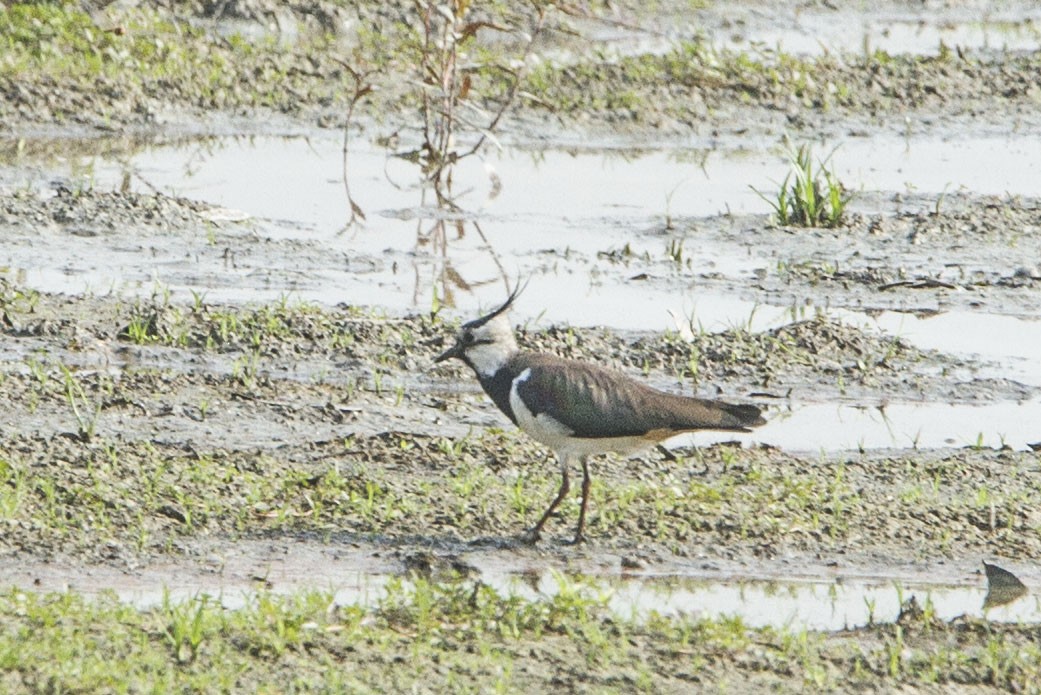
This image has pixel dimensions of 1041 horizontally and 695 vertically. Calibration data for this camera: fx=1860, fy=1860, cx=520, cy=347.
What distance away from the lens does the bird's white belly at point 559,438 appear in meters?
6.28

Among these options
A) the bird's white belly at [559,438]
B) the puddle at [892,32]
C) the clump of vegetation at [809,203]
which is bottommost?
the bird's white belly at [559,438]

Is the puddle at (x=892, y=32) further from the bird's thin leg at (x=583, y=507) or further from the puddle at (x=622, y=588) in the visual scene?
the puddle at (x=622, y=588)

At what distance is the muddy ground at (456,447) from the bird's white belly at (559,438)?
24cm

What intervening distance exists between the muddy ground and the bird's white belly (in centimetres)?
24

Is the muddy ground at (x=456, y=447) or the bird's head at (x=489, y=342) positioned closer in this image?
the muddy ground at (x=456, y=447)

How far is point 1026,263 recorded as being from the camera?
10281 millimetres

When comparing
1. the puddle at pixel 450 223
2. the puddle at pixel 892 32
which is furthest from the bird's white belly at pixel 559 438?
the puddle at pixel 892 32

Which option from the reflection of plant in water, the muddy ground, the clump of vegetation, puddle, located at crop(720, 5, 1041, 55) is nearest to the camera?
the muddy ground

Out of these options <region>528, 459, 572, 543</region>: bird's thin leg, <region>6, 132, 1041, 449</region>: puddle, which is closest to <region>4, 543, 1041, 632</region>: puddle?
<region>528, 459, 572, 543</region>: bird's thin leg

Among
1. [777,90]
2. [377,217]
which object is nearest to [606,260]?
[377,217]

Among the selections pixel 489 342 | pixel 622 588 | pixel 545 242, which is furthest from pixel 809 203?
pixel 622 588

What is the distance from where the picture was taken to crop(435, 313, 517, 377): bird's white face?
6582 millimetres

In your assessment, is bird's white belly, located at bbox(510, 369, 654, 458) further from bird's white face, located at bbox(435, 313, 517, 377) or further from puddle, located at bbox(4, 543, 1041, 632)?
puddle, located at bbox(4, 543, 1041, 632)

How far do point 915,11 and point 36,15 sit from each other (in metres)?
8.96
